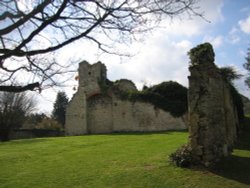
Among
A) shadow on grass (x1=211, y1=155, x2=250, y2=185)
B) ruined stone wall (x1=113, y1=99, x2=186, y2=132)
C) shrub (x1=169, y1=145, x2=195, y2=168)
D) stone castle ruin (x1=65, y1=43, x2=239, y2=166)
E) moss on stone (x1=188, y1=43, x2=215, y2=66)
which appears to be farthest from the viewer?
ruined stone wall (x1=113, y1=99, x2=186, y2=132)

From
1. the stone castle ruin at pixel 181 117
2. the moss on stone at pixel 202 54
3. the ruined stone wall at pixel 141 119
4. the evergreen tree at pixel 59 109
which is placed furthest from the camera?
the evergreen tree at pixel 59 109

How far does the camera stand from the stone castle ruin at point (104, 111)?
3012cm

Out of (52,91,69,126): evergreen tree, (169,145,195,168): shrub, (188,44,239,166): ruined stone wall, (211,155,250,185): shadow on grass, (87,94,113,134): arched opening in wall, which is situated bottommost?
(211,155,250,185): shadow on grass

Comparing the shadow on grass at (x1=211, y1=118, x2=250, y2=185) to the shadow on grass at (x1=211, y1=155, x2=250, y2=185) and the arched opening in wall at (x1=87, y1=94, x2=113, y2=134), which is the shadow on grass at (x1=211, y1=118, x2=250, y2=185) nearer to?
the shadow on grass at (x1=211, y1=155, x2=250, y2=185)

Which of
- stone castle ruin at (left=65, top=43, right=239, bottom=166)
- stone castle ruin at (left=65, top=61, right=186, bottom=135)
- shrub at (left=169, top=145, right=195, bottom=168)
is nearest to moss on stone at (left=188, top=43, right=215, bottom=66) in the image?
stone castle ruin at (left=65, top=43, right=239, bottom=166)

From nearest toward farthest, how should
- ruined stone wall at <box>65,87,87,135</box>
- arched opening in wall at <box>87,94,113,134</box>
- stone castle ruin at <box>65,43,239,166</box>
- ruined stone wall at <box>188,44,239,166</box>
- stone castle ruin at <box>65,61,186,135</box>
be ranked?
ruined stone wall at <box>188,44,239,166</box> → stone castle ruin at <box>65,43,239,166</box> → stone castle ruin at <box>65,61,186,135</box> → arched opening in wall at <box>87,94,113,134</box> → ruined stone wall at <box>65,87,87,135</box>

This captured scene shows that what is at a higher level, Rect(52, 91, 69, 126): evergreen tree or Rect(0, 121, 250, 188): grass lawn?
Rect(52, 91, 69, 126): evergreen tree

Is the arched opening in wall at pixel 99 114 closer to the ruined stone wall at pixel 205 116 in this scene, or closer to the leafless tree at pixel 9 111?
the leafless tree at pixel 9 111

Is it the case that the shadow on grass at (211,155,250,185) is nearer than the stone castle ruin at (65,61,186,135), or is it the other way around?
the shadow on grass at (211,155,250,185)

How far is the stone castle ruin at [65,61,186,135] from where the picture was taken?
98.8 ft

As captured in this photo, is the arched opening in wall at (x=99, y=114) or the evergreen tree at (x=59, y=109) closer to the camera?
the arched opening in wall at (x=99, y=114)

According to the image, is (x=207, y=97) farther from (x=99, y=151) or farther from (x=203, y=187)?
(x=99, y=151)

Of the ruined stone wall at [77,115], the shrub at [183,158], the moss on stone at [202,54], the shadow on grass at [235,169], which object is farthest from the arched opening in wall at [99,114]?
the shrub at [183,158]

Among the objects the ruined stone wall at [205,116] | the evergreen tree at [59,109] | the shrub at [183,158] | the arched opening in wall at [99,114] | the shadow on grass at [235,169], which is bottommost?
the shadow on grass at [235,169]
